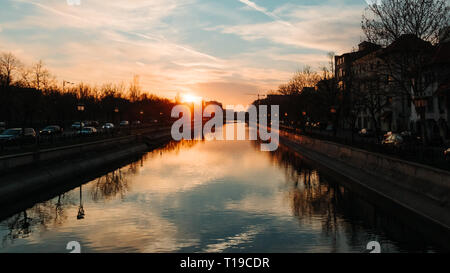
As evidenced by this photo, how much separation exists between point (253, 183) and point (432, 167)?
1656cm

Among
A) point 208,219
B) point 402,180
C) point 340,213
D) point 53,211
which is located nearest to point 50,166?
point 53,211

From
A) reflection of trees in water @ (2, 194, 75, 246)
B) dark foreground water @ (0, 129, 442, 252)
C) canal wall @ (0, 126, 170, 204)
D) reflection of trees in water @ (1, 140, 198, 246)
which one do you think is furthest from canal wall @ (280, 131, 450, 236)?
canal wall @ (0, 126, 170, 204)

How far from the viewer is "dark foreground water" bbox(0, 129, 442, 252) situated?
674 inches

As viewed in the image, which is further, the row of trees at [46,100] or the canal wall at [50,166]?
the row of trees at [46,100]

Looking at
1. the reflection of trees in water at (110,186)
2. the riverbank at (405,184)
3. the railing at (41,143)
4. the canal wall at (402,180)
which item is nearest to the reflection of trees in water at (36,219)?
the reflection of trees in water at (110,186)

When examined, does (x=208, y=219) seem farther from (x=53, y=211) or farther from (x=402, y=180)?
(x=402, y=180)

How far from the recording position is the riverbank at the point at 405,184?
18.4m

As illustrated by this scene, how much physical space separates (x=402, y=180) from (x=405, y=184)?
22.7 inches

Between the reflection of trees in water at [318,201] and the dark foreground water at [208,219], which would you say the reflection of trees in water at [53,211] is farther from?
the reflection of trees in water at [318,201]

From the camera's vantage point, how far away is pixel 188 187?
32.5 m

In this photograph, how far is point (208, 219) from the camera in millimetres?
21594

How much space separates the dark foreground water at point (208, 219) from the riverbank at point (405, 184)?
3.50ft
